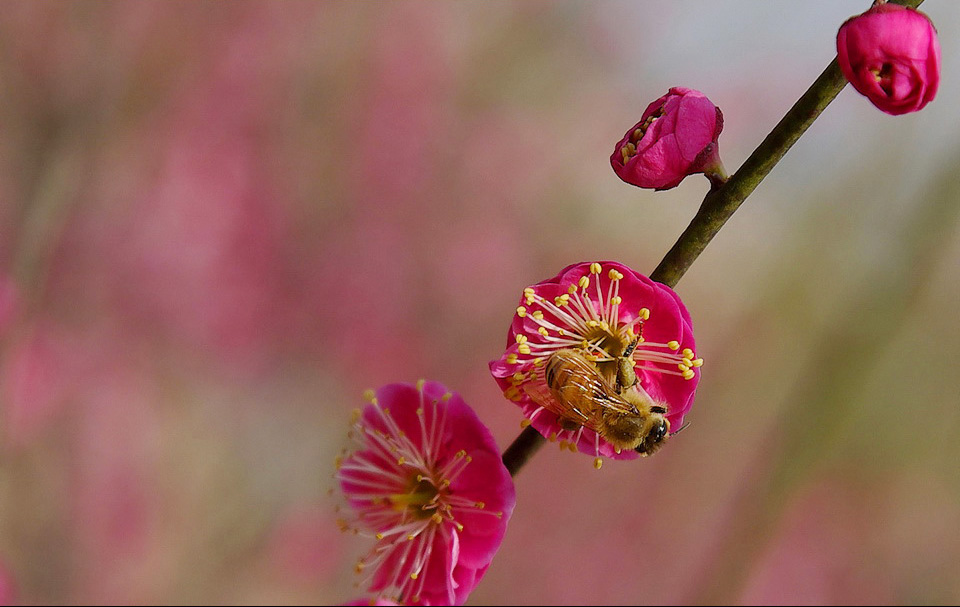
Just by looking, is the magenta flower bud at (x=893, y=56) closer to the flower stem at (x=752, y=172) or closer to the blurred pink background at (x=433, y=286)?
the flower stem at (x=752, y=172)

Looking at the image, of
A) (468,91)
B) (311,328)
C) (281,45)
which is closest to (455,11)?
(468,91)

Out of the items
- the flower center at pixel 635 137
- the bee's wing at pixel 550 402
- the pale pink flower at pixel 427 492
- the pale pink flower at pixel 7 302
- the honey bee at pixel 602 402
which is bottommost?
the pale pink flower at pixel 7 302

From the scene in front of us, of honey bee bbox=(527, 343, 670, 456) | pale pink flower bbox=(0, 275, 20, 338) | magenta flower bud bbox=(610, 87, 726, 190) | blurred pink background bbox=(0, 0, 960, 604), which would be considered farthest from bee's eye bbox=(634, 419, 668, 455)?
pale pink flower bbox=(0, 275, 20, 338)

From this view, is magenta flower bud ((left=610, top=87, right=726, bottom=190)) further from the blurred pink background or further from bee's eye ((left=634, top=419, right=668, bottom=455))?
the blurred pink background

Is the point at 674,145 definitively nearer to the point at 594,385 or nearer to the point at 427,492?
the point at 594,385

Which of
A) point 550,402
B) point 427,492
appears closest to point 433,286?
point 427,492

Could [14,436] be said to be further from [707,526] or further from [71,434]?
[707,526]

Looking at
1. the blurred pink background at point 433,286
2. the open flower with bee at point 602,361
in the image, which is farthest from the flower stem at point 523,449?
the blurred pink background at point 433,286
